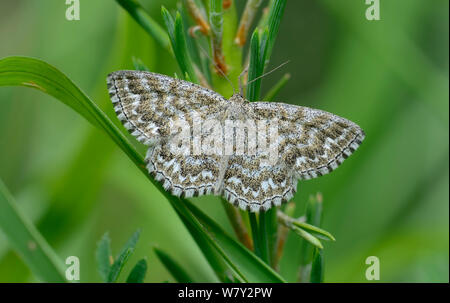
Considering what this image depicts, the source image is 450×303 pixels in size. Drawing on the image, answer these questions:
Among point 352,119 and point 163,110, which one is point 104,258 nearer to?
point 163,110

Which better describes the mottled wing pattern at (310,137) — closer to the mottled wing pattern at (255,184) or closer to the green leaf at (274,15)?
the mottled wing pattern at (255,184)

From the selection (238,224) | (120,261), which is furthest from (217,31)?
(120,261)

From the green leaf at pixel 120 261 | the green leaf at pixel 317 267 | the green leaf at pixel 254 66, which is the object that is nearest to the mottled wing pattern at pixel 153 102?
the green leaf at pixel 254 66

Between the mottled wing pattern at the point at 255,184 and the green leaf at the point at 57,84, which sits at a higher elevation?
the green leaf at the point at 57,84

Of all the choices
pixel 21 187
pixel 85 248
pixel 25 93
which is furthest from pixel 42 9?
pixel 85 248

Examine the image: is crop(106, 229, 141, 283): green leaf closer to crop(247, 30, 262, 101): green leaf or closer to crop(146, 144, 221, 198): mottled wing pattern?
crop(146, 144, 221, 198): mottled wing pattern
